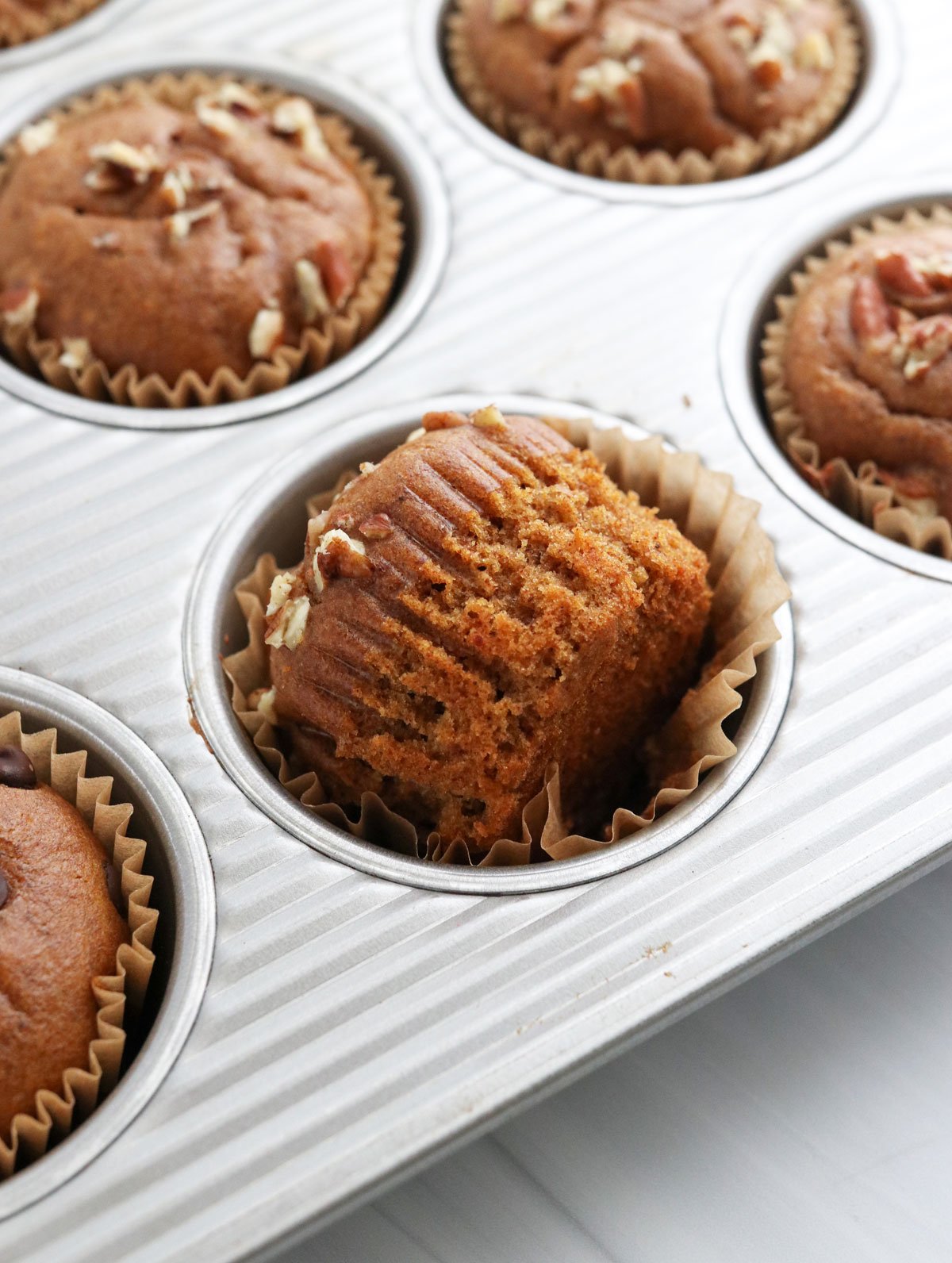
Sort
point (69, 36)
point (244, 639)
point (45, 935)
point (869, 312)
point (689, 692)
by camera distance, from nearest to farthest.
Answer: point (45, 935) < point (689, 692) < point (244, 639) < point (869, 312) < point (69, 36)

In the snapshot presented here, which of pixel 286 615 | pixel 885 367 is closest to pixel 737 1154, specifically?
pixel 286 615

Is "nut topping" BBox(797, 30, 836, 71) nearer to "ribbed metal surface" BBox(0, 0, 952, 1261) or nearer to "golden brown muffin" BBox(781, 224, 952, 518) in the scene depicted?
"ribbed metal surface" BBox(0, 0, 952, 1261)

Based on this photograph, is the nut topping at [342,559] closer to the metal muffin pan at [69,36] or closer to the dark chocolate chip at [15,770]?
the dark chocolate chip at [15,770]

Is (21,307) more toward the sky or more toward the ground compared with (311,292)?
more toward the ground

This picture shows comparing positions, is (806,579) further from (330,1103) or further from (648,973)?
(330,1103)

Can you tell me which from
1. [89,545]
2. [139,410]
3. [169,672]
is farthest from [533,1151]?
[139,410]

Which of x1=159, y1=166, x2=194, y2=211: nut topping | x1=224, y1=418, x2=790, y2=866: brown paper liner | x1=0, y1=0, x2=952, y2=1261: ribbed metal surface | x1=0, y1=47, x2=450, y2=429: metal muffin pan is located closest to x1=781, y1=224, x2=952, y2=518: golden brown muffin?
x1=0, y1=0, x2=952, y2=1261: ribbed metal surface

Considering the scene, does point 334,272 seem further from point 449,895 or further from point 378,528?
point 449,895

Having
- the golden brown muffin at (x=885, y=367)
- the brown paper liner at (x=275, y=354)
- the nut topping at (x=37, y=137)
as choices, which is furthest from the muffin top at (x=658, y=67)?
the nut topping at (x=37, y=137)
